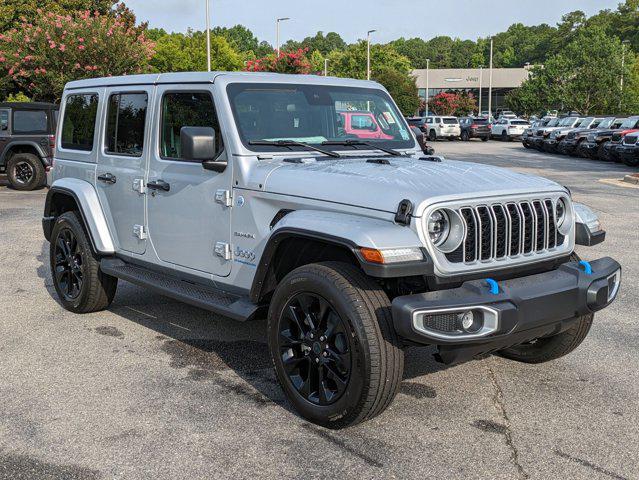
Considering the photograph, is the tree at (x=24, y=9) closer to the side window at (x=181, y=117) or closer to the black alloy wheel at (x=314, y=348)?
the side window at (x=181, y=117)

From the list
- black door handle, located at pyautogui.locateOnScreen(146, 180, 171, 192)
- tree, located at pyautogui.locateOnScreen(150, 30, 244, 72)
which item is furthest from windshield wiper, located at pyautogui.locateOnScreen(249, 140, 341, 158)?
tree, located at pyautogui.locateOnScreen(150, 30, 244, 72)

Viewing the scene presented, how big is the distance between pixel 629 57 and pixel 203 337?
192ft

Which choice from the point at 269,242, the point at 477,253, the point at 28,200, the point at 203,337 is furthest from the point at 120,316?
the point at 28,200

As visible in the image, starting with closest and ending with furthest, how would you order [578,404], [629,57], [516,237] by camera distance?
1. [516,237]
2. [578,404]
3. [629,57]

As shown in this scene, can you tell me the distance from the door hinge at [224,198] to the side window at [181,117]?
0.27 m

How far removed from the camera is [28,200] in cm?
1515

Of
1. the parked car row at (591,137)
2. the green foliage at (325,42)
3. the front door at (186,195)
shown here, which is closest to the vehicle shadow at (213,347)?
the front door at (186,195)

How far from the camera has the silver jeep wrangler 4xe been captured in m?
3.73

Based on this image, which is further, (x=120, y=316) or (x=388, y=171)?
(x=120, y=316)

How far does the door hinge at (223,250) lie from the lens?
475 centimetres

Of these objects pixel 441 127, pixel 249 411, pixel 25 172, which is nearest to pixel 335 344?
pixel 249 411

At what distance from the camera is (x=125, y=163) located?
18.7ft

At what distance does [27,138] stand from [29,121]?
1.22ft

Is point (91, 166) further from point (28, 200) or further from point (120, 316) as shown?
point (28, 200)
